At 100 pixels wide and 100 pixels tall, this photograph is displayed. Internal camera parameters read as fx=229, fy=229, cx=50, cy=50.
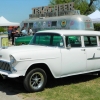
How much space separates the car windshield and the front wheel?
1023 millimetres

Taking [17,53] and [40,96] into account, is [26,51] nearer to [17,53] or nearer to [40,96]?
[17,53]

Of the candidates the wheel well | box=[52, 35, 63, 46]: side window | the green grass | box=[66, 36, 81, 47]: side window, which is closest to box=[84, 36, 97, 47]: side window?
box=[66, 36, 81, 47]: side window

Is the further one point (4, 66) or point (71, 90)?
point (71, 90)

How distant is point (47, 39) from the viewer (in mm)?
6672

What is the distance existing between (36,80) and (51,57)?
70cm

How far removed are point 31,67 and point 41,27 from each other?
13.4 meters

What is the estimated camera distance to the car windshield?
6367 millimetres

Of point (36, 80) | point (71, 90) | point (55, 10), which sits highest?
point (55, 10)

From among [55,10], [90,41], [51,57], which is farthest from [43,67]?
[55,10]

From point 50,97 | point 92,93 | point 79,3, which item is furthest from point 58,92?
point 79,3

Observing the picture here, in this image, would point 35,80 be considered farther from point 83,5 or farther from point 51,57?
point 83,5

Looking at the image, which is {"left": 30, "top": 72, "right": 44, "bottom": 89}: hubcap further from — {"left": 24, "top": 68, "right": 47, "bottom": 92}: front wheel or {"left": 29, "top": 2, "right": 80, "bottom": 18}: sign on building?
{"left": 29, "top": 2, "right": 80, "bottom": 18}: sign on building

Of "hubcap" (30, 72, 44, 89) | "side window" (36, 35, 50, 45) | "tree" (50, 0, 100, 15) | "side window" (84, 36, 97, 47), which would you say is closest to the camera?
"hubcap" (30, 72, 44, 89)

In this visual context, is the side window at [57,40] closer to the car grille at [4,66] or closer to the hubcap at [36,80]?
the hubcap at [36,80]
